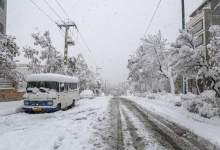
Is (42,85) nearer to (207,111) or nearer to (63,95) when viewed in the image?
(63,95)

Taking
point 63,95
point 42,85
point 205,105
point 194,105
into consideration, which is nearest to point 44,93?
point 42,85

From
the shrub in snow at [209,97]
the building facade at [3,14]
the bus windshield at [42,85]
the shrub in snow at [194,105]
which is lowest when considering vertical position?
the shrub in snow at [194,105]

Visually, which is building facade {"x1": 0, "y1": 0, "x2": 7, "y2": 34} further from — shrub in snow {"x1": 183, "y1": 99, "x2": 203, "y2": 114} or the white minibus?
shrub in snow {"x1": 183, "y1": 99, "x2": 203, "y2": 114}

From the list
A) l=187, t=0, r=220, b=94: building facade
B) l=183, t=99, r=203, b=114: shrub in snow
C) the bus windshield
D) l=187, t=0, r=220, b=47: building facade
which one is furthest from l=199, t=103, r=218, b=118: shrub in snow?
l=187, t=0, r=220, b=47: building facade

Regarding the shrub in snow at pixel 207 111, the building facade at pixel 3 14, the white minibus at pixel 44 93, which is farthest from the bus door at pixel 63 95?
the building facade at pixel 3 14

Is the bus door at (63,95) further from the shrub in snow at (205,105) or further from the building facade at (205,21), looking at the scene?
the building facade at (205,21)

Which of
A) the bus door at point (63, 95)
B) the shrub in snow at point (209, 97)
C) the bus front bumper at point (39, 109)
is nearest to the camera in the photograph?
the shrub in snow at point (209, 97)

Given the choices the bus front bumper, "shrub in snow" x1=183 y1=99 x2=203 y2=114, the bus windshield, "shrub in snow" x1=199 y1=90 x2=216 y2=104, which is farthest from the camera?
the bus windshield

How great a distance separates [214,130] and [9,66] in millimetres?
16106

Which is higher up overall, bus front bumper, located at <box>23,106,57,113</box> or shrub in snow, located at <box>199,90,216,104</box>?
shrub in snow, located at <box>199,90,216,104</box>

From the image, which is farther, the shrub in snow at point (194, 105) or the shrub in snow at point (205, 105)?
the shrub in snow at point (194, 105)

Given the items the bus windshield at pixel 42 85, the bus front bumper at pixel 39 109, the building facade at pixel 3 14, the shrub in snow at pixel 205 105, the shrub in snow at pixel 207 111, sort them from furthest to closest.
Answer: the building facade at pixel 3 14 < the bus windshield at pixel 42 85 < the bus front bumper at pixel 39 109 < the shrub in snow at pixel 205 105 < the shrub in snow at pixel 207 111

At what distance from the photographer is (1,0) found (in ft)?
122

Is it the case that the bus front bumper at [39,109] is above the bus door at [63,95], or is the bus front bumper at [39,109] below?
below
